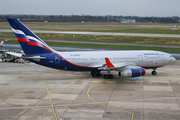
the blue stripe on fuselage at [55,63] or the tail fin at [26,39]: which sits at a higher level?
the tail fin at [26,39]

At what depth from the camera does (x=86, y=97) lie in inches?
1125

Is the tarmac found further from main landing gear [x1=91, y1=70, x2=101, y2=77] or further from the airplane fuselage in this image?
the airplane fuselage

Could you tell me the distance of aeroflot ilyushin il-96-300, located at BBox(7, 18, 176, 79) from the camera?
3662 centimetres

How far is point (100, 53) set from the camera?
39188mm

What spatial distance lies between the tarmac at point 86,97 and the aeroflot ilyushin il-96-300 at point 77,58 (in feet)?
6.41

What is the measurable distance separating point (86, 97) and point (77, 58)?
35.1 feet

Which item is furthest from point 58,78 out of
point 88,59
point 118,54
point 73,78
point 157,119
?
point 157,119

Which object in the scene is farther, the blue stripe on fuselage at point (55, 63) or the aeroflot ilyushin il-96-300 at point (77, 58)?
the blue stripe on fuselage at point (55, 63)

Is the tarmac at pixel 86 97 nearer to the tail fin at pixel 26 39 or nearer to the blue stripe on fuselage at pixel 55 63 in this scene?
the blue stripe on fuselage at pixel 55 63

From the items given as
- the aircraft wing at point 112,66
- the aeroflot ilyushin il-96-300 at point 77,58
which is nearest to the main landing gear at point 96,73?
the aeroflot ilyushin il-96-300 at point 77,58

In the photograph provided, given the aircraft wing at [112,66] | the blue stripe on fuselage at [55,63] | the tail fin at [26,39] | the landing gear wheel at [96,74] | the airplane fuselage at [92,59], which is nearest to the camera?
the aircraft wing at [112,66]

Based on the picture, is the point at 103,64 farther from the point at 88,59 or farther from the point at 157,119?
the point at 157,119

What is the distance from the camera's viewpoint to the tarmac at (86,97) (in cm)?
2300

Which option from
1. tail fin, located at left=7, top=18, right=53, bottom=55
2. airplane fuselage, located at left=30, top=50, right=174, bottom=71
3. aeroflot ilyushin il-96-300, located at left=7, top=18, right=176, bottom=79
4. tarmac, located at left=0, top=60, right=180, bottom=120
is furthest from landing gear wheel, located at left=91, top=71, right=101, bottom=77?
tail fin, located at left=7, top=18, right=53, bottom=55
